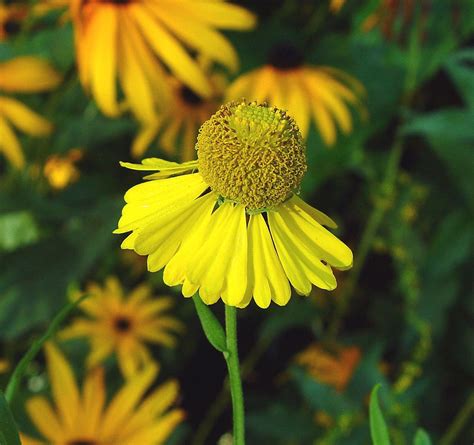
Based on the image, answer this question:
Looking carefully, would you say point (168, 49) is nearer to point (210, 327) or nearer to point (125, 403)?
point (125, 403)

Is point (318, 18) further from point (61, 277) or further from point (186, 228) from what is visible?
point (186, 228)

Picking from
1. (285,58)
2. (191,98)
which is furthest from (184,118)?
(285,58)

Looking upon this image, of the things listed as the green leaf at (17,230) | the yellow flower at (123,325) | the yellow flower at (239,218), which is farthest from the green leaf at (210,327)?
the green leaf at (17,230)

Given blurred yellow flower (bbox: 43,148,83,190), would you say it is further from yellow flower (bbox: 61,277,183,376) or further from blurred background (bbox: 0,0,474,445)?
yellow flower (bbox: 61,277,183,376)

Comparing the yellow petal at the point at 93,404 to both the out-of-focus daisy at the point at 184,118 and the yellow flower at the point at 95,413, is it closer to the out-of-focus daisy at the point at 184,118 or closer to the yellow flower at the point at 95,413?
the yellow flower at the point at 95,413

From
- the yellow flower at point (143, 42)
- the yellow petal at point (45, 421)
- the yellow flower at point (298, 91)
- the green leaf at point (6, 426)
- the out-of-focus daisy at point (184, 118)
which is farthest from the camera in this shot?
the out-of-focus daisy at point (184, 118)
